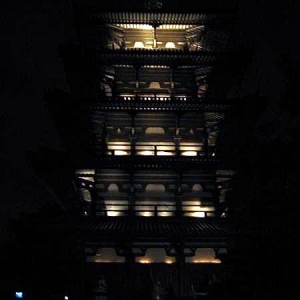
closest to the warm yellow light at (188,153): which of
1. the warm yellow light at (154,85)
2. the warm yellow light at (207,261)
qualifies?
the warm yellow light at (154,85)

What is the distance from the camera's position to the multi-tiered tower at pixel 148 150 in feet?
64.5

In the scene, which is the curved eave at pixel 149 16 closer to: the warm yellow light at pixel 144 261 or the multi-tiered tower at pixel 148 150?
the multi-tiered tower at pixel 148 150

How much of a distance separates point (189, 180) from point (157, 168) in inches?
77.5

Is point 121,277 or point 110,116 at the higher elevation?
point 110,116

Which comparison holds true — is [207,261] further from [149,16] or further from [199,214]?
[149,16]

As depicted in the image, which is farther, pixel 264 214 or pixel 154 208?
pixel 154 208

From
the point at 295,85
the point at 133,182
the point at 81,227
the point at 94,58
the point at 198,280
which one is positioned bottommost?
the point at 198,280

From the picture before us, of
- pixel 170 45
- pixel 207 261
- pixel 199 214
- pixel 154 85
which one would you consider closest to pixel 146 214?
pixel 199 214

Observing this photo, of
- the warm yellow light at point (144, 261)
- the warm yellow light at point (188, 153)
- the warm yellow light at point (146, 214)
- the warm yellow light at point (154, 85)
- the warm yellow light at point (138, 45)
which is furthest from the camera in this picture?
the warm yellow light at point (138, 45)

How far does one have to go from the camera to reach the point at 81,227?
62.4 ft

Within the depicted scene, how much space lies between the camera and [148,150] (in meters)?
22.9

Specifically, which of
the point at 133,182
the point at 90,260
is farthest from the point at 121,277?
the point at 133,182

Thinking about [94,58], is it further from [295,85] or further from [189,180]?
[295,85]

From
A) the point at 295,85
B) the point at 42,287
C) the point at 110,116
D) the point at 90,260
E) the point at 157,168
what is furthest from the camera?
the point at 110,116
